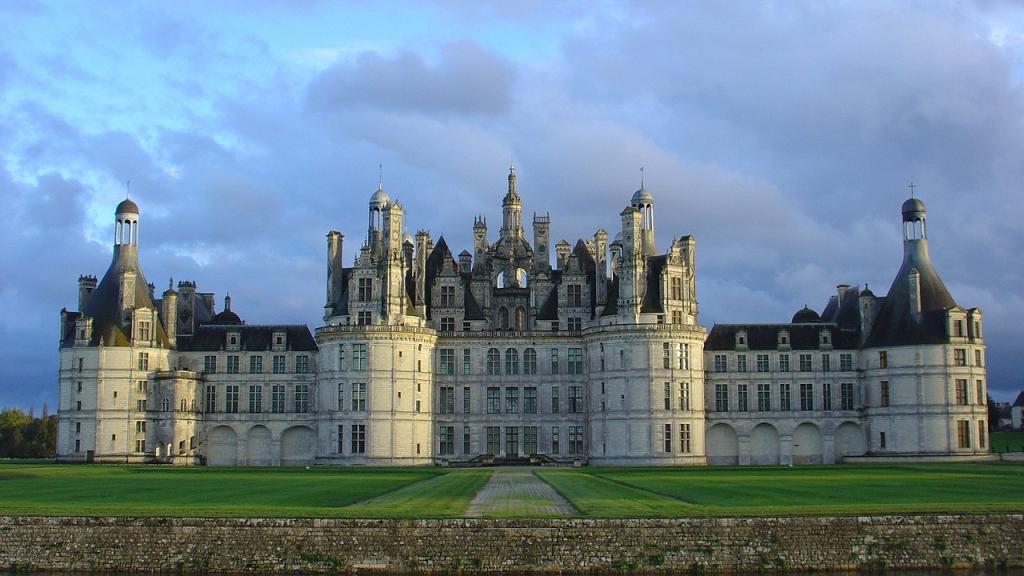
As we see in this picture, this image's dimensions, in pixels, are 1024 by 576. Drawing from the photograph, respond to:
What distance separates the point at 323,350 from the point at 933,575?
205ft

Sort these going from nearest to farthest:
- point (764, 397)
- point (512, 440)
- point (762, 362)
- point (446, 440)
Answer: point (764, 397) → point (762, 362) → point (512, 440) → point (446, 440)

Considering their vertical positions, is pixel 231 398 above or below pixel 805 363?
below

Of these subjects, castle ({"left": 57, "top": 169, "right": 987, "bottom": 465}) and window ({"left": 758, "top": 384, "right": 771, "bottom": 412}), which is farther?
window ({"left": 758, "top": 384, "right": 771, "bottom": 412})

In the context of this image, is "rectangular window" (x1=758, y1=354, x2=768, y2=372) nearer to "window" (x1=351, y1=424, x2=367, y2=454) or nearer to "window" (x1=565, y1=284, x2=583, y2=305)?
"window" (x1=565, y1=284, x2=583, y2=305)

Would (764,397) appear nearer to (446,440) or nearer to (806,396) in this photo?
(806,396)

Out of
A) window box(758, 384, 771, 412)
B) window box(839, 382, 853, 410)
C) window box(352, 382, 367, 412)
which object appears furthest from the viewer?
window box(758, 384, 771, 412)

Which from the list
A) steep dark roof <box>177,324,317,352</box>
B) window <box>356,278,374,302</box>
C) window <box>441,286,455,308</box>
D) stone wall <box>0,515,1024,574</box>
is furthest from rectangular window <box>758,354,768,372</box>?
stone wall <box>0,515,1024,574</box>

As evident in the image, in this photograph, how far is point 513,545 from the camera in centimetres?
3672

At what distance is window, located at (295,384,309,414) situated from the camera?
96500 mm

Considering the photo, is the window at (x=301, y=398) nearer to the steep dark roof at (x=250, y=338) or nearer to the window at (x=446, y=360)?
the steep dark roof at (x=250, y=338)

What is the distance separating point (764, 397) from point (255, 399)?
39.8m

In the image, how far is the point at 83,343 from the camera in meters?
92.9

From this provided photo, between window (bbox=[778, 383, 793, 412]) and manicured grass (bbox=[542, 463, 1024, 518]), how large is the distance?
30216mm

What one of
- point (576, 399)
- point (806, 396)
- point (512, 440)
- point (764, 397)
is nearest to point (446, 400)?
point (512, 440)
